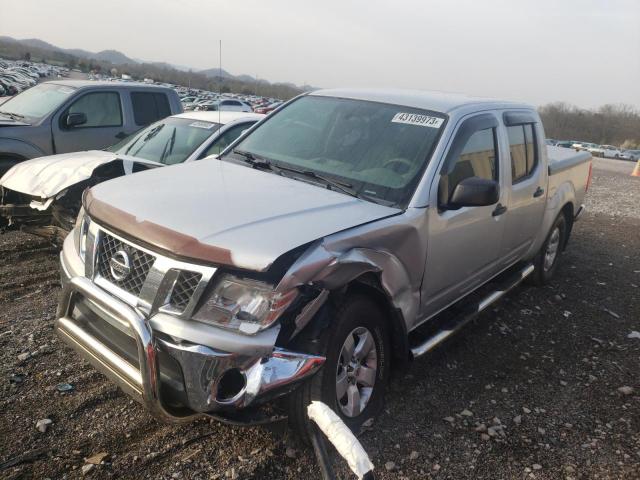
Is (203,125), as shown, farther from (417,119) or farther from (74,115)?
(417,119)

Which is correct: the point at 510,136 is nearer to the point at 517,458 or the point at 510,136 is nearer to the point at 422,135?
the point at 422,135

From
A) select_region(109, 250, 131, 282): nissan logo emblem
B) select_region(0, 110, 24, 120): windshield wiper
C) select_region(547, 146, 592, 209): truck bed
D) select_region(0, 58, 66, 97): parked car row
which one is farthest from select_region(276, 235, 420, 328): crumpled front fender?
select_region(0, 58, 66, 97): parked car row

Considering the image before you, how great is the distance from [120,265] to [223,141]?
3.65 metres

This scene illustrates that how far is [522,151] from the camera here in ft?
14.7

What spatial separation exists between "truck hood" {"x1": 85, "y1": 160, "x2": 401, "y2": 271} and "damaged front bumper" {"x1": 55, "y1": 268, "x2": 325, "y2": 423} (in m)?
0.37

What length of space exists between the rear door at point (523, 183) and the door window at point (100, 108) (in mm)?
5748

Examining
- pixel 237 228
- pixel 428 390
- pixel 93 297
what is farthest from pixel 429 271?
pixel 93 297

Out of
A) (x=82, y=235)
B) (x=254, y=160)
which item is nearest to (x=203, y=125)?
(x=254, y=160)

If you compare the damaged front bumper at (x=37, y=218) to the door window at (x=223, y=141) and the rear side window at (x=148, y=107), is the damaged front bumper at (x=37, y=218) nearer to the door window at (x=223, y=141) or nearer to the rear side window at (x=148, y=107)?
the door window at (x=223, y=141)

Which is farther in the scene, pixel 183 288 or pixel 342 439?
pixel 183 288

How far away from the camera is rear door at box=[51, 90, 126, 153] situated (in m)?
7.18

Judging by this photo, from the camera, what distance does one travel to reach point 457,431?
3.12m

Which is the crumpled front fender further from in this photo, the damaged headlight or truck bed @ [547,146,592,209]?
truck bed @ [547,146,592,209]

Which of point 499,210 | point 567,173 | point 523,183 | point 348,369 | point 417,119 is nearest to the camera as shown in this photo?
point 348,369
